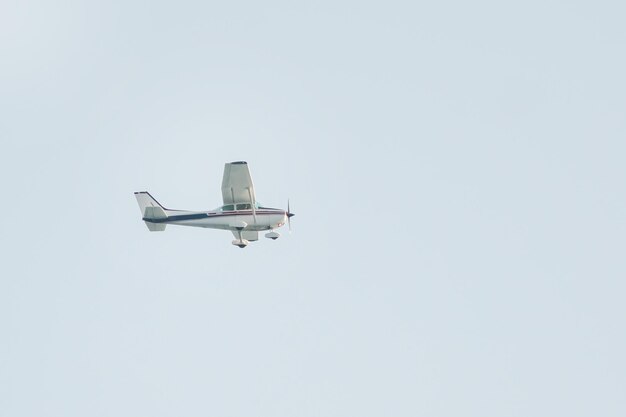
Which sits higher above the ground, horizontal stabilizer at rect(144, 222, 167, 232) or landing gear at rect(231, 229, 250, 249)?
horizontal stabilizer at rect(144, 222, 167, 232)

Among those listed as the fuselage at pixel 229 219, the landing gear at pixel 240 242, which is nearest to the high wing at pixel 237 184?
the fuselage at pixel 229 219

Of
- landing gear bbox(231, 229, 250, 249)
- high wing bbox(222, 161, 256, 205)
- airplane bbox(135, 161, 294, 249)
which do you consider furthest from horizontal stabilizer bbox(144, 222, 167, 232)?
landing gear bbox(231, 229, 250, 249)

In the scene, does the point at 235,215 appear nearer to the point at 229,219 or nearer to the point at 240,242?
the point at 229,219

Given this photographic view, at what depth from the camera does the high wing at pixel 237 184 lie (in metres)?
44.9

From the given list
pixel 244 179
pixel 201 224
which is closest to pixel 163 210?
pixel 201 224

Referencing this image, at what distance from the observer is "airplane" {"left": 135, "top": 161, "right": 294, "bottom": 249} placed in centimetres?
4569

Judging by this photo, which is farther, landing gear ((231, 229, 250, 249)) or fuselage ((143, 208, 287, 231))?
fuselage ((143, 208, 287, 231))

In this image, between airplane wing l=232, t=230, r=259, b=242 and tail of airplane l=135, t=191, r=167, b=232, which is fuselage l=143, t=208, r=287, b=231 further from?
airplane wing l=232, t=230, r=259, b=242

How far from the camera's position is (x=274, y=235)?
153 ft

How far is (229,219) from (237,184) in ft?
7.10

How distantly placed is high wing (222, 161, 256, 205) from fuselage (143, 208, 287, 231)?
2.18 ft

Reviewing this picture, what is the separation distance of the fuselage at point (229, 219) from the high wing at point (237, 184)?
0.67m

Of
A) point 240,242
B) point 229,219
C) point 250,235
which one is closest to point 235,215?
point 229,219

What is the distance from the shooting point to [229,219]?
4712 centimetres
